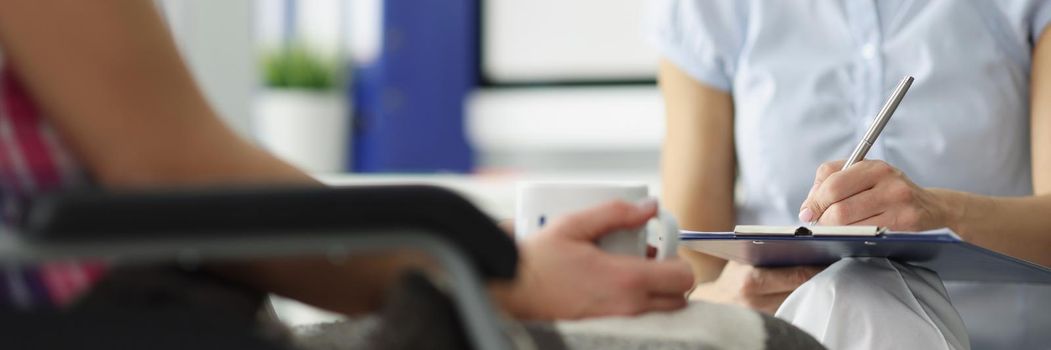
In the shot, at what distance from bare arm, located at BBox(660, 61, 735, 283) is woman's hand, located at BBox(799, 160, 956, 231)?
1.40ft

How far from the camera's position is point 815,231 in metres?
1.08

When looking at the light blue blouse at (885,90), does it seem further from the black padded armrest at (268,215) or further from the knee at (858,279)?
the black padded armrest at (268,215)

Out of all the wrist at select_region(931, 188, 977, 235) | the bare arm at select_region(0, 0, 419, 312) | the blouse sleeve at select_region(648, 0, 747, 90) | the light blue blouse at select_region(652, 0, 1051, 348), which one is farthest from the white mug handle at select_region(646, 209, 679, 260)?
the blouse sleeve at select_region(648, 0, 747, 90)

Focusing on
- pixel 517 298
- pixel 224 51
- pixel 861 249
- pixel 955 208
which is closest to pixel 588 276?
pixel 517 298

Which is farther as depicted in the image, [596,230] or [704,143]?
[704,143]

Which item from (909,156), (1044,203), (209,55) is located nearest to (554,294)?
(1044,203)

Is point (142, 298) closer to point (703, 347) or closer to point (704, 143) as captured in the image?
point (703, 347)

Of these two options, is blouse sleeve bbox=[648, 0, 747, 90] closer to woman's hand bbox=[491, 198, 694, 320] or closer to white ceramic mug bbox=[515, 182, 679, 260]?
white ceramic mug bbox=[515, 182, 679, 260]

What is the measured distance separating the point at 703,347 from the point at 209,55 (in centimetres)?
226

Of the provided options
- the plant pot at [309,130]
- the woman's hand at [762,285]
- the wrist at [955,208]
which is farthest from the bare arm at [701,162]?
the plant pot at [309,130]

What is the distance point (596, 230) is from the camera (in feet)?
2.80

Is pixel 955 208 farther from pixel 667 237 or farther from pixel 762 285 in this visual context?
pixel 667 237

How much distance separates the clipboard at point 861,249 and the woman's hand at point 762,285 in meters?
0.02

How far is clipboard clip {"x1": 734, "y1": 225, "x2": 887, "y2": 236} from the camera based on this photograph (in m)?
1.04
